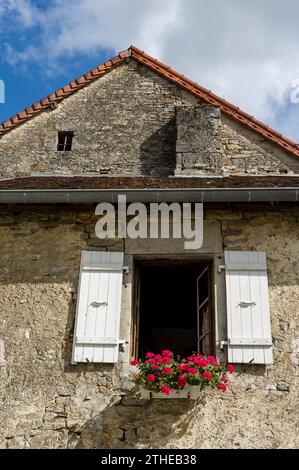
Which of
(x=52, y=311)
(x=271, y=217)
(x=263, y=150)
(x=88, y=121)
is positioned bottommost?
(x=52, y=311)

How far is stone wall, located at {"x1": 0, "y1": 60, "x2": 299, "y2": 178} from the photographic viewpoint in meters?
7.19

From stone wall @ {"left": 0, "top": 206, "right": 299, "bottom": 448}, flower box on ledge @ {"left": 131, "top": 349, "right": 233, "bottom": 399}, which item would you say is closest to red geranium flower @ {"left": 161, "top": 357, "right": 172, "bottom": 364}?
flower box on ledge @ {"left": 131, "top": 349, "right": 233, "bottom": 399}

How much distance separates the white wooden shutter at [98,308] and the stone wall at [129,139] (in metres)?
2.40

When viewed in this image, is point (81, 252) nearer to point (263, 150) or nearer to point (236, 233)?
point (236, 233)

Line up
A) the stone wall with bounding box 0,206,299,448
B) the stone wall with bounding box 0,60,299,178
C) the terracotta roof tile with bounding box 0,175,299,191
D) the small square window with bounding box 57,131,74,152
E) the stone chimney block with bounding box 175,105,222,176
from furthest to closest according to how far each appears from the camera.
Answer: the small square window with bounding box 57,131,74,152
the stone wall with bounding box 0,60,299,178
the stone chimney block with bounding box 175,105,222,176
the terracotta roof tile with bounding box 0,175,299,191
the stone wall with bounding box 0,206,299,448

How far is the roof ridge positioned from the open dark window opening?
2554 millimetres

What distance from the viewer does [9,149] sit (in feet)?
24.6

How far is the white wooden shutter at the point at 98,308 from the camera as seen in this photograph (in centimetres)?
463

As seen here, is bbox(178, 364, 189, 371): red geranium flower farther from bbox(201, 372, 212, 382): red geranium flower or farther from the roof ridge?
the roof ridge

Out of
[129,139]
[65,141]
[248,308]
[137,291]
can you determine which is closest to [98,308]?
[137,291]

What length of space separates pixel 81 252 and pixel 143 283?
1.82 meters

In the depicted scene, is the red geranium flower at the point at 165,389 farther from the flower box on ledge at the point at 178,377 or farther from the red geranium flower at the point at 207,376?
the red geranium flower at the point at 207,376

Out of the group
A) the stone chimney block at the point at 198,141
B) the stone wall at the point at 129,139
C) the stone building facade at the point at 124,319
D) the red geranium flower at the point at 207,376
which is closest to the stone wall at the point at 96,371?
the stone building facade at the point at 124,319
